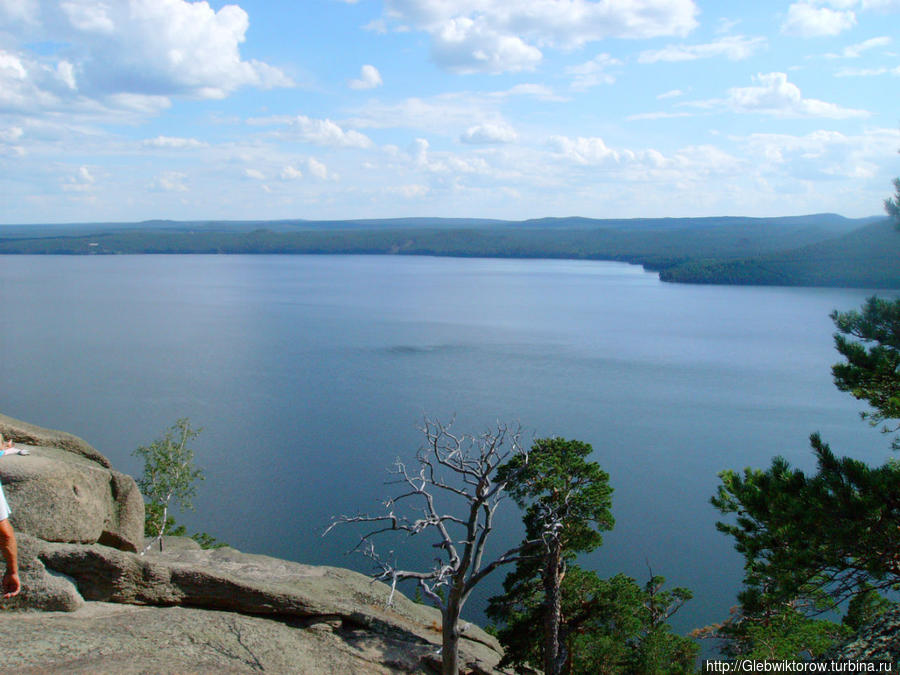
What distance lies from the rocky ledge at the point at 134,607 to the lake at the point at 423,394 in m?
8.40

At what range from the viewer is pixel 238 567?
11273mm

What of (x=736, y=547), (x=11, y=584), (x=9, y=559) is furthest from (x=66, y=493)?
(x=736, y=547)

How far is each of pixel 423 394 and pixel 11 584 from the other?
2877cm

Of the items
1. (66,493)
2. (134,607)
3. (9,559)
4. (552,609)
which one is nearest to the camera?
(9,559)

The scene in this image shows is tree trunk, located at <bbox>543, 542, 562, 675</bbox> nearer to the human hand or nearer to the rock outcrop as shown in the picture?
the rock outcrop

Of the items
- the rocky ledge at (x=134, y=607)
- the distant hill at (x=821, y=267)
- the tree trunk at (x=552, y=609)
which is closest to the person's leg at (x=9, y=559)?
the rocky ledge at (x=134, y=607)

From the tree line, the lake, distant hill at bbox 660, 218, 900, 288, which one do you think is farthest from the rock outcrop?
distant hill at bbox 660, 218, 900, 288

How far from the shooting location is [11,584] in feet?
22.0

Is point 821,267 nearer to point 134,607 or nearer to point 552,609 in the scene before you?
point 552,609

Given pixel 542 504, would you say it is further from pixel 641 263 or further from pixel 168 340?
pixel 641 263

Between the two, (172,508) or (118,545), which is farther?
(172,508)

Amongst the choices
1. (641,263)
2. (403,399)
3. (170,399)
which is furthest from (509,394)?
(641,263)

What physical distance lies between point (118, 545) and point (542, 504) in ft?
20.8

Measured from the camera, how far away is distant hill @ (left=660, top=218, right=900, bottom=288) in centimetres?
8862
